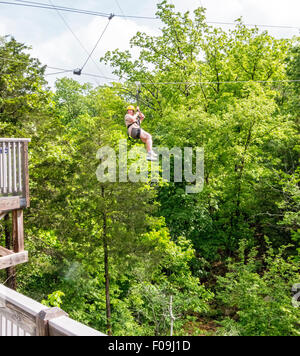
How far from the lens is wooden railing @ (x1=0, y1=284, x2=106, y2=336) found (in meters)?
1.47

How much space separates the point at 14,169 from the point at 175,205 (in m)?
8.22

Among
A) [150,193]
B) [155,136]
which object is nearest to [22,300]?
[150,193]

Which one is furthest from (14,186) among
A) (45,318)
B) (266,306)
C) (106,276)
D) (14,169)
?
(266,306)

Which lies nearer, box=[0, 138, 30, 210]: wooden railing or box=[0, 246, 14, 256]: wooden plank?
box=[0, 138, 30, 210]: wooden railing

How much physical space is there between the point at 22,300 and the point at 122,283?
33.9ft

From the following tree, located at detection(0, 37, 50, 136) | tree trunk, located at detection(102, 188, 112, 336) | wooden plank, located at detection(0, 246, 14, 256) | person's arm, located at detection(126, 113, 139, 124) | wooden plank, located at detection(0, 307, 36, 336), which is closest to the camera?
wooden plank, located at detection(0, 307, 36, 336)

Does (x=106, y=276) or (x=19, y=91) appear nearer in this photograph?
(x=19, y=91)

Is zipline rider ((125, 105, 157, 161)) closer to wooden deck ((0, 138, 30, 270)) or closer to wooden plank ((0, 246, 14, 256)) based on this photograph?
wooden deck ((0, 138, 30, 270))

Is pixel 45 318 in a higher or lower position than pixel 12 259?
higher

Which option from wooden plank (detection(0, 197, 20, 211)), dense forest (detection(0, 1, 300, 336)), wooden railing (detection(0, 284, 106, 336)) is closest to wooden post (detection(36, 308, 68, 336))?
wooden railing (detection(0, 284, 106, 336))

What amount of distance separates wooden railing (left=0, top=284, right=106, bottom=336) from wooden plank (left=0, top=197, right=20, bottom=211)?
3.87 meters

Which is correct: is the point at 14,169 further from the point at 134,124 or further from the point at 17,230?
the point at 134,124

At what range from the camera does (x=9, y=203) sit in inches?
217

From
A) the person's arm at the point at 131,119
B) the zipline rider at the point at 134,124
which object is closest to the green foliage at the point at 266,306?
the zipline rider at the point at 134,124
